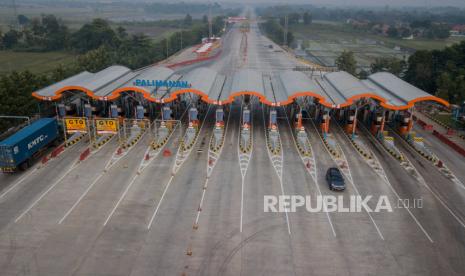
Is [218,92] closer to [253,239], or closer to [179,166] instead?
[179,166]

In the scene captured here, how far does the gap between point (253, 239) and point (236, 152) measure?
62.0ft

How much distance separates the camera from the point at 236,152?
48.2 m

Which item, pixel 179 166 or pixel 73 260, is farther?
pixel 179 166

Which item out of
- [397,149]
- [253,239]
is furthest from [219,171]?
[397,149]

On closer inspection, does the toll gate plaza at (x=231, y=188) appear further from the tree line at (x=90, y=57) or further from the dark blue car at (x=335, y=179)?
the tree line at (x=90, y=57)

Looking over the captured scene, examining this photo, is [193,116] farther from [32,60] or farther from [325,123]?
[32,60]

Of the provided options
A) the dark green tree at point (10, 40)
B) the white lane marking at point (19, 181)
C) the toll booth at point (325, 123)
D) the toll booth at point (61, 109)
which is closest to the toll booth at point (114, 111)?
the toll booth at point (61, 109)

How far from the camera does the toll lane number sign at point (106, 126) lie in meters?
47.0

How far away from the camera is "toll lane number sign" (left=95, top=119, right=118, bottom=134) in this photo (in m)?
47.0

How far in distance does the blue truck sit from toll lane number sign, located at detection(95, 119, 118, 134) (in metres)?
6.40
